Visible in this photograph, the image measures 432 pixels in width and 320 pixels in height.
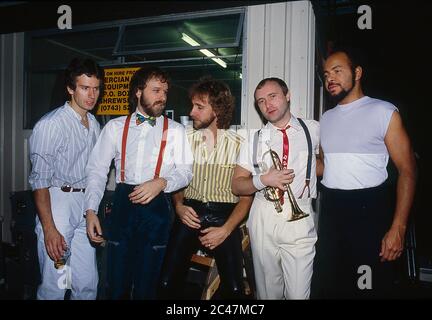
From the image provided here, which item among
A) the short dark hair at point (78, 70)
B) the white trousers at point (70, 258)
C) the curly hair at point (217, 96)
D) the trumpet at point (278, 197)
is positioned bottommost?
the white trousers at point (70, 258)

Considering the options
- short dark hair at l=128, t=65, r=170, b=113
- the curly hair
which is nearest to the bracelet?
the curly hair

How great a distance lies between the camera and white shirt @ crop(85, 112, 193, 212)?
2426 mm

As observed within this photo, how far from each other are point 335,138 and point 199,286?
2.21 m

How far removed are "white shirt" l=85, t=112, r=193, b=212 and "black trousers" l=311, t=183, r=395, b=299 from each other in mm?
1197

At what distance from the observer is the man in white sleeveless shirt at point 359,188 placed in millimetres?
2172

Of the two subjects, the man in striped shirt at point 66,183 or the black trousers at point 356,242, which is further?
the man in striped shirt at point 66,183

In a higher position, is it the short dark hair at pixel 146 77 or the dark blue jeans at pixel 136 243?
the short dark hair at pixel 146 77

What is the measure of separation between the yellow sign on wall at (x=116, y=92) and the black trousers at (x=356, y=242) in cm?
259

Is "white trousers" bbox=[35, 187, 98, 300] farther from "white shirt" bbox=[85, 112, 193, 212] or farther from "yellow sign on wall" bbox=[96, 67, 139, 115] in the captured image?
"yellow sign on wall" bbox=[96, 67, 139, 115]

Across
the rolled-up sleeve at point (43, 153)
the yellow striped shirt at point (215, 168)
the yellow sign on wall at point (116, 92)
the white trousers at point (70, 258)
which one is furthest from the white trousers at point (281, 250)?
the yellow sign on wall at point (116, 92)

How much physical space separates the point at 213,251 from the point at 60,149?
4.88 ft

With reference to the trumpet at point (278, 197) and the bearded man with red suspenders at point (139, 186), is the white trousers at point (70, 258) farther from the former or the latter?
the trumpet at point (278, 197)

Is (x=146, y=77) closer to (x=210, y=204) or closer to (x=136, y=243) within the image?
(x=210, y=204)
